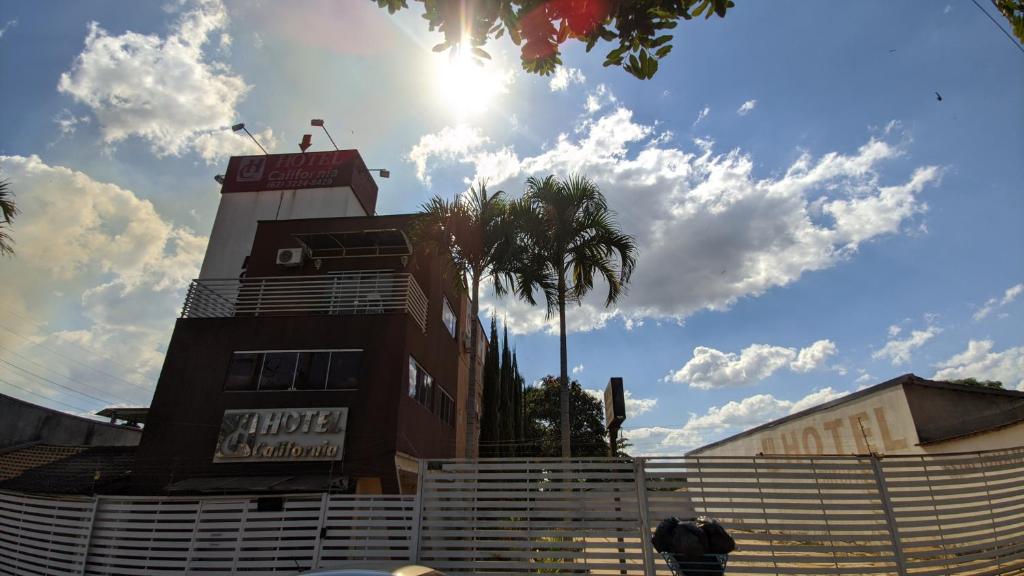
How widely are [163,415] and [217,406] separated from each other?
1.45m

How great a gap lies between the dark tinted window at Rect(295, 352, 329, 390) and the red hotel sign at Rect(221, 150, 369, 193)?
13864 millimetres

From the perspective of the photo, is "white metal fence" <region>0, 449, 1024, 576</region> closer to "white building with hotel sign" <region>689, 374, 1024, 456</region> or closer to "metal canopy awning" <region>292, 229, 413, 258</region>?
"white building with hotel sign" <region>689, 374, 1024, 456</region>

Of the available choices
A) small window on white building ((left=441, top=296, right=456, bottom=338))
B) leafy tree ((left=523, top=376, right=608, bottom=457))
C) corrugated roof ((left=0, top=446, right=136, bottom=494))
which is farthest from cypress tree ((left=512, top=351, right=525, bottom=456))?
corrugated roof ((left=0, top=446, right=136, bottom=494))

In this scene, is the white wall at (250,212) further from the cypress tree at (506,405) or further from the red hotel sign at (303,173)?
the cypress tree at (506,405)

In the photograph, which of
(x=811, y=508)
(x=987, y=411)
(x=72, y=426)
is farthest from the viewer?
(x=72, y=426)

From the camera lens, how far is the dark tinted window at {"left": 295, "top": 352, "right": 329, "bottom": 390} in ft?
40.4

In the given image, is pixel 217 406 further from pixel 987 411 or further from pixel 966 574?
pixel 987 411

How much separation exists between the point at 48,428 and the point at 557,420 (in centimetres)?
2705

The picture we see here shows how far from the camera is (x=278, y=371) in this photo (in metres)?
12.6

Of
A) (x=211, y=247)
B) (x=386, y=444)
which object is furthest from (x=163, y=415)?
(x=211, y=247)

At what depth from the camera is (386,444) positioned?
11312 mm

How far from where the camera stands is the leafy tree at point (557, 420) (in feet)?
106

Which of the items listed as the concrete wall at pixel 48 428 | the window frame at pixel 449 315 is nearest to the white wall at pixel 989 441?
the window frame at pixel 449 315

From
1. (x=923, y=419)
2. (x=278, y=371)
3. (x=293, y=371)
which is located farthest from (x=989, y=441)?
(x=278, y=371)
